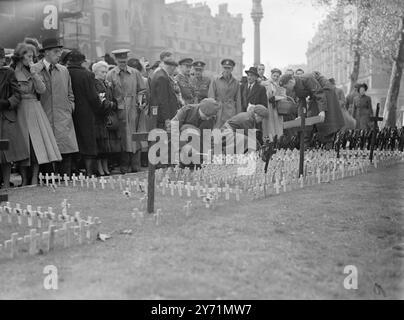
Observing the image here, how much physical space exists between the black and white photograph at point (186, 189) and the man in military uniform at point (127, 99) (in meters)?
0.03

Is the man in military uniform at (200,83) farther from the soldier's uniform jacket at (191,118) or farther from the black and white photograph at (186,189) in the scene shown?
the soldier's uniform jacket at (191,118)

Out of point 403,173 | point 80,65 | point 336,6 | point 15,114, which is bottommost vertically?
point 403,173

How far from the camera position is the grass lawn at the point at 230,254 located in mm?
3865

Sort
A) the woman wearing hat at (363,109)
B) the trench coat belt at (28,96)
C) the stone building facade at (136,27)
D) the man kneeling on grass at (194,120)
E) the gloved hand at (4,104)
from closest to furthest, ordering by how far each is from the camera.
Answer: the gloved hand at (4,104) → the trench coat belt at (28,96) → the man kneeling on grass at (194,120) → the woman wearing hat at (363,109) → the stone building facade at (136,27)

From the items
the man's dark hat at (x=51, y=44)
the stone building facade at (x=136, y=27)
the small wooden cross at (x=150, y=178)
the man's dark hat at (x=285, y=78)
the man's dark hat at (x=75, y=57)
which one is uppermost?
the stone building facade at (x=136, y=27)

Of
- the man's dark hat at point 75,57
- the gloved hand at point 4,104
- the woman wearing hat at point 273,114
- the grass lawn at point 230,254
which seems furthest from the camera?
the woman wearing hat at point 273,114

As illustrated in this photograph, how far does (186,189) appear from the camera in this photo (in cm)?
798

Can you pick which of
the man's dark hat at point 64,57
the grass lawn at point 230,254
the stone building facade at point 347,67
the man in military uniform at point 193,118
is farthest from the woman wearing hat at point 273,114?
the stone building facade at point 347,67

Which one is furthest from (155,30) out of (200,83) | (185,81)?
(185,81)

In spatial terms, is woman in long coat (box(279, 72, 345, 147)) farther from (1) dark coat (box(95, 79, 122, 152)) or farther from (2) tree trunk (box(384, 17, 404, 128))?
(2) tree trunk (box(384, 17, 404, 128))

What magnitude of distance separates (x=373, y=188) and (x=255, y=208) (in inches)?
106

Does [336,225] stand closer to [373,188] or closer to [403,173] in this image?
[373,188]

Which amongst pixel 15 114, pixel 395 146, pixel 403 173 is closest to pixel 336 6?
pixel 395 146

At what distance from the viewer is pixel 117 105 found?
10742 mm
